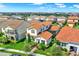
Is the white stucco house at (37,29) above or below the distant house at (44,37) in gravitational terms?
above

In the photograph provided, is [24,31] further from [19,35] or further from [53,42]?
[53,42]

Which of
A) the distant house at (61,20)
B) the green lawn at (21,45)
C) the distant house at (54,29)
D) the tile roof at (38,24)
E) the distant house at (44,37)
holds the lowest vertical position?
the green lawn at (21,45)

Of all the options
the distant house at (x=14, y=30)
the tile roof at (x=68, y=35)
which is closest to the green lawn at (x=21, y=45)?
the distant house at (x=14, y=30)

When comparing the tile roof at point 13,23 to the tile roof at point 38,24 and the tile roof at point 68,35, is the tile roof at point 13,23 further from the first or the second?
the tile roof at point 68,35

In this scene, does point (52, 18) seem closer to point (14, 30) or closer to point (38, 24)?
point (38, 24)

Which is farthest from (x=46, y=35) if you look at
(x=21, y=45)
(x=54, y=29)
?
(x=21, y=45)

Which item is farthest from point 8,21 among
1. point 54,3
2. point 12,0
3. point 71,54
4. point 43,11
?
point 71,54

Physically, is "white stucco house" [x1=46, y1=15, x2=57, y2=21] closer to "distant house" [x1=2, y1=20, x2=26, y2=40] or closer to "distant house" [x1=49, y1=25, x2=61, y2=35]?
"distant house" [x1=49, y1=25, x2=61, y2=35]

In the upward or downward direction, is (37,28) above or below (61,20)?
below
